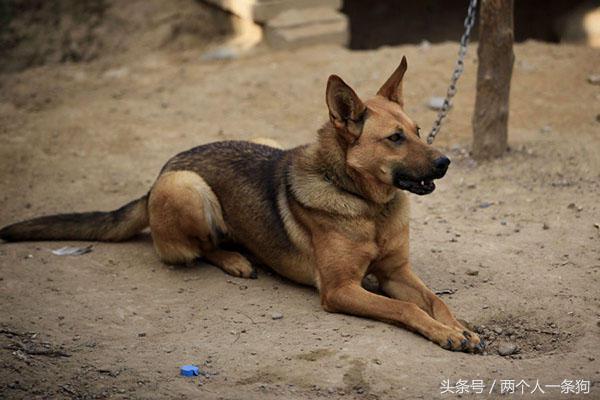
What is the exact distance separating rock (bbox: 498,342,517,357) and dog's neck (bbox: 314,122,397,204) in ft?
4.05

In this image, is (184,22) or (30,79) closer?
(30,79)

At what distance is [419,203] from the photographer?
25.0ft

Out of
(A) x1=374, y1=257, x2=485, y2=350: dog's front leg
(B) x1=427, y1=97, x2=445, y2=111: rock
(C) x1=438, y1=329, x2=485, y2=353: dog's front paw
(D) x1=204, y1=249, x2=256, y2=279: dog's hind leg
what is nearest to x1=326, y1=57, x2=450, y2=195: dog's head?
(A) x1=374, y1=257, x2=485, y2=350: dog's front leg

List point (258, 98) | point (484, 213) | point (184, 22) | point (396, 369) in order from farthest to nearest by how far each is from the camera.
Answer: point (184, 22), point (258, 98), point (484, 213), point (396, 369)

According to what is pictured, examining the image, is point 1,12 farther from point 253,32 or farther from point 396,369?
point 396,369

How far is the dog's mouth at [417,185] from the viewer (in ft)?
17.3

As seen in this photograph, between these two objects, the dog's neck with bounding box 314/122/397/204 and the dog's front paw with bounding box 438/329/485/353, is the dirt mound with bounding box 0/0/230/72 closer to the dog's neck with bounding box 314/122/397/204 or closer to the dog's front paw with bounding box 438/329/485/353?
the dog's neck with bounding box 314/122/397/204

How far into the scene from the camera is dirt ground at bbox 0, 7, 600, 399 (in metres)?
4.73

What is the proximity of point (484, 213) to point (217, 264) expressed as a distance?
2.46 m

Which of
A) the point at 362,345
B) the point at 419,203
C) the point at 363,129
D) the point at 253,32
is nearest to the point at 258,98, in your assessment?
the point at 253,32

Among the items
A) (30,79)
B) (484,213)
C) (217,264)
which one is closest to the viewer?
(217,264)

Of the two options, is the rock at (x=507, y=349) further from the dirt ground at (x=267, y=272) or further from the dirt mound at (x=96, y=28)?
the dirt mound at (x=96, y=28)

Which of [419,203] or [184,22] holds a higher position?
[184,22]

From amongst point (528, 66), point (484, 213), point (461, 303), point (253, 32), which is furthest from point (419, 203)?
point (253, 32)
